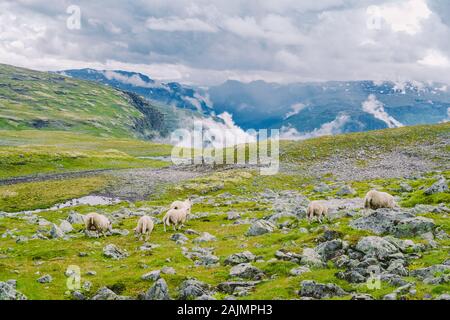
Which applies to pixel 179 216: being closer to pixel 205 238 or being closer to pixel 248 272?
pixel 205 238

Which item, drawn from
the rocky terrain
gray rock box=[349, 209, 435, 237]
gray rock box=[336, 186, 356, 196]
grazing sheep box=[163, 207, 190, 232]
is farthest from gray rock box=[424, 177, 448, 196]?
grazing sheep box=[163, 207, 190, 232]

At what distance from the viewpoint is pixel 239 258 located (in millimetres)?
25906

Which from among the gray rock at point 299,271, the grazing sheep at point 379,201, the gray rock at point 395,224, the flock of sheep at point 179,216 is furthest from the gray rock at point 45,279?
the grazing sheep at point 379,201

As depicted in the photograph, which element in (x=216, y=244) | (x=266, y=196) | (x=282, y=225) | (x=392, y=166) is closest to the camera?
(x=216, y=244)

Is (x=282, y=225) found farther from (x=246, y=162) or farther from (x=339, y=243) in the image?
(x=246, y=162)

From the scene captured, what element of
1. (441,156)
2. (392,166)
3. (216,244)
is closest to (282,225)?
(216,244)

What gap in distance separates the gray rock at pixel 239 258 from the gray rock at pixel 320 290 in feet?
23.2

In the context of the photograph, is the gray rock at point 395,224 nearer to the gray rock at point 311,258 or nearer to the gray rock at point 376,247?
the gray rock at point 376,247

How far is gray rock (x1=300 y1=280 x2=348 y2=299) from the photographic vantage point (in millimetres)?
18281

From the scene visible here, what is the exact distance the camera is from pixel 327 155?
347 feet

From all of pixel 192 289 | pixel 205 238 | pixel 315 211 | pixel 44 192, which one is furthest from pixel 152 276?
pixel 44 192

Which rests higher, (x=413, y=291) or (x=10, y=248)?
(x=413, y=291)

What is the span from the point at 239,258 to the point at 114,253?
30.2ft
